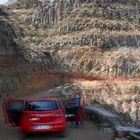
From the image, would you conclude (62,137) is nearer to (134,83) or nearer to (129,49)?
(134,83)

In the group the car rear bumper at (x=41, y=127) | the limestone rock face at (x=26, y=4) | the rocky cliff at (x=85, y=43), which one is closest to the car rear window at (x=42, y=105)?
the car rear bumper at (x=41, y=127)

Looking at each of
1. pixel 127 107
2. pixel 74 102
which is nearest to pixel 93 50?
pixel 127 107

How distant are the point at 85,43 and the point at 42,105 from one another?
79.7m

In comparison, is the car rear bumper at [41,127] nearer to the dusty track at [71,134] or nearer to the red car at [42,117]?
the red car at [42,117]

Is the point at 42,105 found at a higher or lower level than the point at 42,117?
higher

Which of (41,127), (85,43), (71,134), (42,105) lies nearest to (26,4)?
(85,43)

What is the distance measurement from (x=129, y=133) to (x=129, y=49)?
7950cm

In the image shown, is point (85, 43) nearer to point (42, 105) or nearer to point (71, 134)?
point (71, 134)

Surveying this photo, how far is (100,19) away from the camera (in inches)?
4154

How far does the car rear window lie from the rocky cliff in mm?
39317

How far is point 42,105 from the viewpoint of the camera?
683 inches

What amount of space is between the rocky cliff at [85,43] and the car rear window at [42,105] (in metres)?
39.3

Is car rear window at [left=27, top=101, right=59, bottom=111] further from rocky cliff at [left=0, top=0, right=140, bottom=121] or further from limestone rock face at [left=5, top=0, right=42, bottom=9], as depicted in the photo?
limestone rock face at [left=5, top=0, right=42, bottom=9]

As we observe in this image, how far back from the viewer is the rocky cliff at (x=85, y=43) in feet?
216
